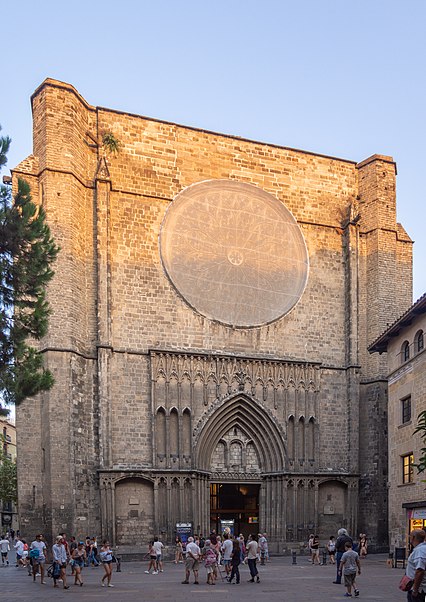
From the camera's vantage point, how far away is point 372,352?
1346 inches

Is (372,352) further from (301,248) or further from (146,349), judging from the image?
(146,349)

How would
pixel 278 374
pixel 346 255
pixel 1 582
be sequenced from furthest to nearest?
1. pixel 346 255
2. pixel 278 374
3. pixel 1 582

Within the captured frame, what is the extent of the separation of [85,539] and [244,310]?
10894 mm

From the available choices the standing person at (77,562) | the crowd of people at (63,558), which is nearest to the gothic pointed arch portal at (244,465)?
the crowd of people at (63,558)

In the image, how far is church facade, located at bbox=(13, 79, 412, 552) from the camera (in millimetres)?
29703

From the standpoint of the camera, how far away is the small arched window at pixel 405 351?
28.9m

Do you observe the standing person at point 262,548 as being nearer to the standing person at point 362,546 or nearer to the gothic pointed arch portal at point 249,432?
the standing person at point 362,546

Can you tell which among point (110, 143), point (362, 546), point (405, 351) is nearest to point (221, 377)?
point (405, 351)

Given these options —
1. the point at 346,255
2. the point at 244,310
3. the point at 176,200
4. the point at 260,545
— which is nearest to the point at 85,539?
the point at 260,545

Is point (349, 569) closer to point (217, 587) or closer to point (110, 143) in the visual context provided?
point (217, 587)

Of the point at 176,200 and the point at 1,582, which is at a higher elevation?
the point at 176,200

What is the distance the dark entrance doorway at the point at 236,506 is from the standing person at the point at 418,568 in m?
24.7

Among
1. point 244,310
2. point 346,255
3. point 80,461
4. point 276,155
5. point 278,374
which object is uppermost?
point 276,155

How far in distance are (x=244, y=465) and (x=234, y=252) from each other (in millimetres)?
8632
